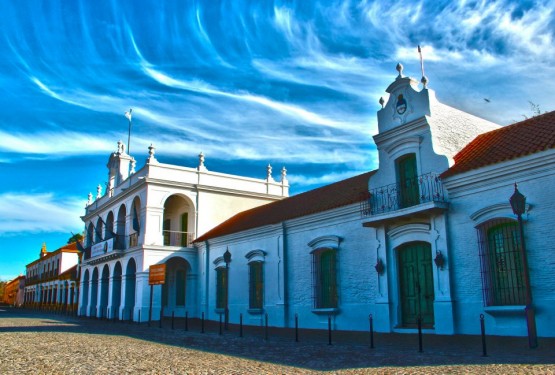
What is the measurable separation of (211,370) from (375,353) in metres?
3.62

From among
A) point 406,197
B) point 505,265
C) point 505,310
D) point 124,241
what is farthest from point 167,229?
point 505,310

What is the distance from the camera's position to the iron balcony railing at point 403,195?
14383 millimetres

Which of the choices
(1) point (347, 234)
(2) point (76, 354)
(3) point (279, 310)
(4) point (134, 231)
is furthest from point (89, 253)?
(2) point (76, 354)

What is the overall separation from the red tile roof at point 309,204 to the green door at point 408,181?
69.9 inches

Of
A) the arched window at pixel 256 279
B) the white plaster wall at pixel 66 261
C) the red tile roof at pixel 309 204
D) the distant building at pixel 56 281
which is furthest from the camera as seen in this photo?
the white plaster wall at pixel 66 261

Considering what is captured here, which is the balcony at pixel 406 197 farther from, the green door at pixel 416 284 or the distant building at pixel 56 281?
the distant building at pixel 56 281

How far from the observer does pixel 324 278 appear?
18.5m

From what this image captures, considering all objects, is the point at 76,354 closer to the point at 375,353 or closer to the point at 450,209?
the point at 375,353

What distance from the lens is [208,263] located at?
86.4ft

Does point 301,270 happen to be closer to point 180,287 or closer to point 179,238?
point 180,287

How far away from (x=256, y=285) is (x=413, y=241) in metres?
8.93

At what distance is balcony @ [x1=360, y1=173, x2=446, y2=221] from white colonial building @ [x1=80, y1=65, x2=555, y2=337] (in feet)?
0.11

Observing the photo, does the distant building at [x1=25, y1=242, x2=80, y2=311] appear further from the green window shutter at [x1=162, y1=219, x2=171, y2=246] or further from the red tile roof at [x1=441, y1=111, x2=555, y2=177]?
the red tile roof at [x1=441, y1=111, x2=555, y2=177]

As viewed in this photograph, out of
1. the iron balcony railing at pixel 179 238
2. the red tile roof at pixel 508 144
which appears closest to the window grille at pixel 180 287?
the iron balcony railing at pixel 179 238
